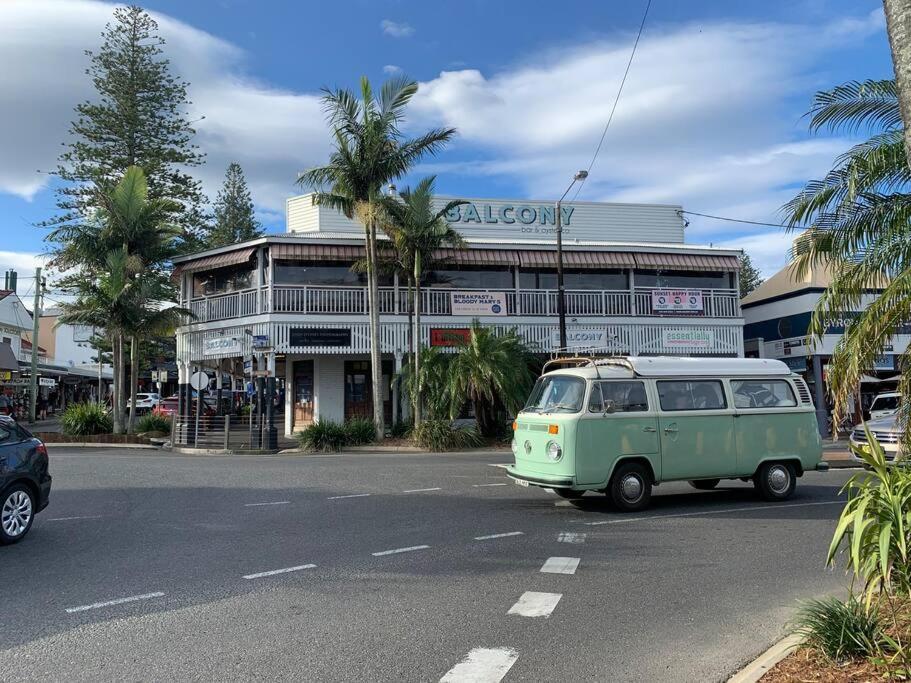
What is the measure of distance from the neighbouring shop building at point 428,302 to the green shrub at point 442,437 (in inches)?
126

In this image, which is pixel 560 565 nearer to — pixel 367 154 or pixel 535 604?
pixel 535 604

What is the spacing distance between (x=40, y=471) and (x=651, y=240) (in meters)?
26.1

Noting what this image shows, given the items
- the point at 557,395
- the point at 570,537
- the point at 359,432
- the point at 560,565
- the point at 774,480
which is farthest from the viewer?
the point at 359,432

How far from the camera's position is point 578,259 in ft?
84.8

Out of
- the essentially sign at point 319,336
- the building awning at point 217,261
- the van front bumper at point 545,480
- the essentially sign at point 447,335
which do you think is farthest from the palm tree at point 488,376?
the van front bumper at point 545,480

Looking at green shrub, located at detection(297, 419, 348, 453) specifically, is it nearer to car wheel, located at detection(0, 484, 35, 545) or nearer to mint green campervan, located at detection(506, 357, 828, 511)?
mint green campervan, located at detection(506, 357, 828, 511)

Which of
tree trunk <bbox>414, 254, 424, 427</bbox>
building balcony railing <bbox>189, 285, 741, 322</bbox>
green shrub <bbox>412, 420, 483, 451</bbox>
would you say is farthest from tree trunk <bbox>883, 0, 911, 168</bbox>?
building balcony railing <bbox>189, 285, 741, 322</bbox>

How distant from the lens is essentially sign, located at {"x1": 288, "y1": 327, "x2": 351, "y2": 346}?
2452cm

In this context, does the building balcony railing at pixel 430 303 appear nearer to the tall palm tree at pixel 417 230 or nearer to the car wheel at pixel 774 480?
the tall palm tree at pixel 417 230

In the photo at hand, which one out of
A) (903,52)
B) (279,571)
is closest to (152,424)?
(279,571)

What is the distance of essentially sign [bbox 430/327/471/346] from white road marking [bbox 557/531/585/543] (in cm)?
1693

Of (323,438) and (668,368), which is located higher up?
(668,368)

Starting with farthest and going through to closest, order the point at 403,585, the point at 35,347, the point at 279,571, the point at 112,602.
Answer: the point at 35,347, the point at 279,571, the point at 403,585, the point at 112,602

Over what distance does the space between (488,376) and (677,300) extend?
931 centimetres
